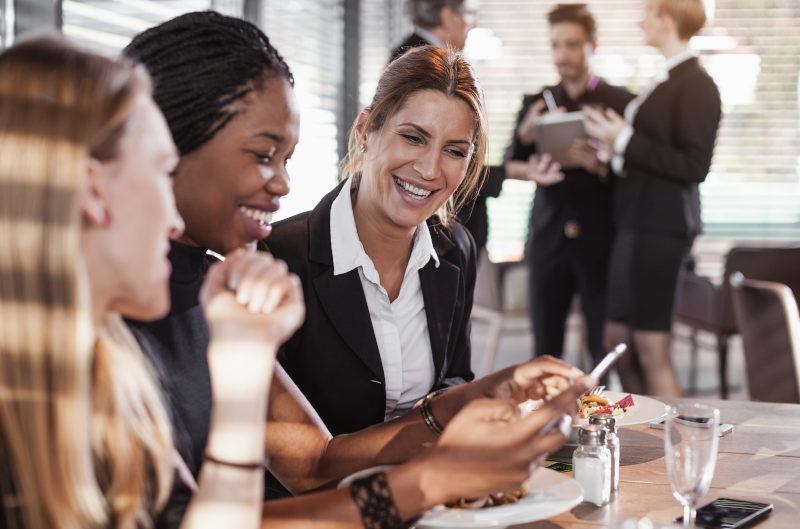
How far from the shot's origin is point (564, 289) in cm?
320

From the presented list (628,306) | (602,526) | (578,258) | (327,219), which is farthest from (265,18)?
(602,526)

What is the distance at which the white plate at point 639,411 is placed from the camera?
1299 millimetres

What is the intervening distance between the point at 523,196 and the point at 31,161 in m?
5.22

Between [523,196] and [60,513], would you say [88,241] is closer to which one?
[60,513]

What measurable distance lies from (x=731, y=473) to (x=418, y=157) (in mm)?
838

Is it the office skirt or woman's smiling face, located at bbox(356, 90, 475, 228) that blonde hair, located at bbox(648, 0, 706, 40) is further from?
woman's smiling face, located at bbox(356, 90, 475, 228)

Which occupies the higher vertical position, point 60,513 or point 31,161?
point 31,161

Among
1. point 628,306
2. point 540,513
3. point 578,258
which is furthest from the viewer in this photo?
point 578,258

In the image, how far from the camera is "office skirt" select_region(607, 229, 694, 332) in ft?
9.11

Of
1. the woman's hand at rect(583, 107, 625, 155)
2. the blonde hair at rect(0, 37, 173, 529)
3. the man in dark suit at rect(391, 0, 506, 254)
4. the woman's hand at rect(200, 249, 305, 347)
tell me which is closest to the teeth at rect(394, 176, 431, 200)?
the woman's hand at rect(200, 249, 305, 347)

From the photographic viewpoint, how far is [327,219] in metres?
1.53

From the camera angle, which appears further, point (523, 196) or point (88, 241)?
point (523, 196)

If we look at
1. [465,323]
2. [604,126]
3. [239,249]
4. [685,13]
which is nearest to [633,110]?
[604,126]

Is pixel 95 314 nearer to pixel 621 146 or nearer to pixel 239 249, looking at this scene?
pixel 239 249
